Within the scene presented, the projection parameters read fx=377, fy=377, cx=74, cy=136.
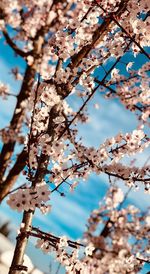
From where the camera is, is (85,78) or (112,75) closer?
(85,78)

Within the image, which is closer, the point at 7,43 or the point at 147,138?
the point at 7,43

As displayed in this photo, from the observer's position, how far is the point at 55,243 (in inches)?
330

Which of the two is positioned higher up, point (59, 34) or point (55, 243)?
point (59, 34)

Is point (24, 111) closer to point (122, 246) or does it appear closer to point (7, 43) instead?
point (7, 43)

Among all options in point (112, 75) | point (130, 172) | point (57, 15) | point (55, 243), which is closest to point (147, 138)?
point (130, 172)

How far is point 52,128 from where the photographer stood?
26.3ft

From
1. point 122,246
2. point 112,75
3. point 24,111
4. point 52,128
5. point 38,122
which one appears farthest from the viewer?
point 112,75

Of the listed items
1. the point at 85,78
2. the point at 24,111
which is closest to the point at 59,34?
the point at 85,78

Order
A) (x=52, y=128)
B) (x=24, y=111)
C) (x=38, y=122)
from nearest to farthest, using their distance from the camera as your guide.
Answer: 1. (x=24, y=111)
2. (x=52, y=128)
3. (x=38, y=122)

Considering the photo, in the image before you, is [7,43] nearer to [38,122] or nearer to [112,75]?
[38,122]

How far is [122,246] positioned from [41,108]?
195 inches

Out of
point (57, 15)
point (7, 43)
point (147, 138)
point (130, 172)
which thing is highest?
point (147, 138)

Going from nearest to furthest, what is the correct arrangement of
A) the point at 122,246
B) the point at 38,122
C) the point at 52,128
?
the point at 122,246 < the point at 52,128 < the point at 38,122

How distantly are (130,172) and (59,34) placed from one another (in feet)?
12.1
